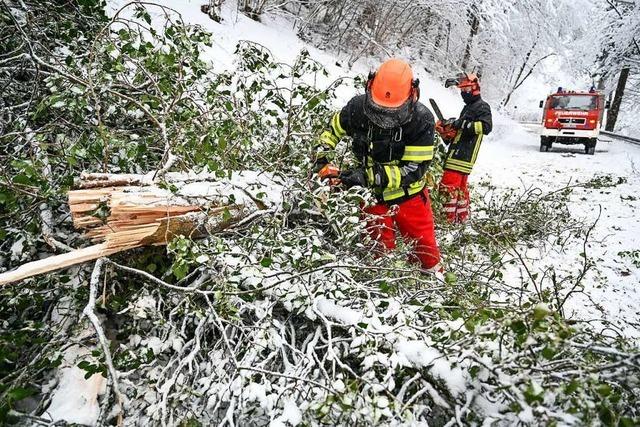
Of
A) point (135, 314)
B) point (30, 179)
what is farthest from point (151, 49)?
point (135, 314)

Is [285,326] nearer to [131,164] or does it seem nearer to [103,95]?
[131,164]

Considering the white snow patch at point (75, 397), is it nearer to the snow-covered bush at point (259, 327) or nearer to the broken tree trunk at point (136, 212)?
the snow-covered bush at point (259, 327)

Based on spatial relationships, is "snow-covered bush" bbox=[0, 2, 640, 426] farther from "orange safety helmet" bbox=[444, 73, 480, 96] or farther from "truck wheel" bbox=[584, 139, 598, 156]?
Result: "truck wheel" bbox=[584, 139, 598, 156]

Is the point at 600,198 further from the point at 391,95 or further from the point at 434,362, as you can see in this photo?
the point at 434,362

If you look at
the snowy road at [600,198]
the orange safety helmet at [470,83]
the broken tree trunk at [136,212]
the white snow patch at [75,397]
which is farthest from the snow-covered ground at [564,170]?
the white snow patch at [75,397]

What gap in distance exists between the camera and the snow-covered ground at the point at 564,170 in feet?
13.3

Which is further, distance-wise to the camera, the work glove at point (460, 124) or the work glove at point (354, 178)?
the work glove at point (460, 124)

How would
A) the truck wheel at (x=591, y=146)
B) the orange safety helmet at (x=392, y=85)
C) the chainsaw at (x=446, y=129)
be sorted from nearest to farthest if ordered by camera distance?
1. the orange safety helmet at (x=392, y=85)
2. the chainsaw at (x=446, y=129)
3. the truck wheel at (x=591, y=146)

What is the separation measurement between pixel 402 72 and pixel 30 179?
2567 millimetres

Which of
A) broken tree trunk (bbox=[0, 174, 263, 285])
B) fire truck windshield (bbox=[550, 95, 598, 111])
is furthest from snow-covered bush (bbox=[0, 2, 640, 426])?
fire truck windshield (bbox=[550, 95, 598, 111])

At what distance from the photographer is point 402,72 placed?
9.70ft

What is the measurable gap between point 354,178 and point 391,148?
44 cm

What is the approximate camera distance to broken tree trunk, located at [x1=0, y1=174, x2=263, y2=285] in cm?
206

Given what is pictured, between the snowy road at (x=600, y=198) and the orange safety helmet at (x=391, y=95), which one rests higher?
the orange safety helmet at (x=391, y=95)
